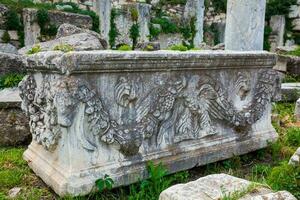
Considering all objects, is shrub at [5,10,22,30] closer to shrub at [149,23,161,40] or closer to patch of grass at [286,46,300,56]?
shrub at [149,23,161,40]

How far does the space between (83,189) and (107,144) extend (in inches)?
15.1

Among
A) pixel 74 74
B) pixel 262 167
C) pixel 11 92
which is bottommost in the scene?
pixel 262 167

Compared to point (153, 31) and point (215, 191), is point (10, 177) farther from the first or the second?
point (153, 31)

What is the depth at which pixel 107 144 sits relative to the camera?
3045 mm

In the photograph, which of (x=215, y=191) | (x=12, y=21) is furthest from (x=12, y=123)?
(x=12, y=21)

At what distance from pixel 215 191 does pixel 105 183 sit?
104 centimetres

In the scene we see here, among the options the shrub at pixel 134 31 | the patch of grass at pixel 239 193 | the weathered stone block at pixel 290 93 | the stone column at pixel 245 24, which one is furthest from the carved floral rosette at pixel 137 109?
the shrub at pixel 134 31

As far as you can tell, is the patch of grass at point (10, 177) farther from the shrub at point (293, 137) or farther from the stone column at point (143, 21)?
the stone column at point (143, 21)

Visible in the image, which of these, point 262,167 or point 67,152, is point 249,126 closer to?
point 262,167

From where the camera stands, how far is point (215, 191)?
2.20m

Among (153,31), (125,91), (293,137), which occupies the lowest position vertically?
(293,137)

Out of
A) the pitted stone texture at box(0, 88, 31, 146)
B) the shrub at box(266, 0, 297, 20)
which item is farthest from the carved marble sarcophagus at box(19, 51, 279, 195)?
the shrub at box(266, 0, 297, 20)

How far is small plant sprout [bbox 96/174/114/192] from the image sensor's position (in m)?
2.92

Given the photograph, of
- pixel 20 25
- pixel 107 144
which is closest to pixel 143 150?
pixel 107 144
